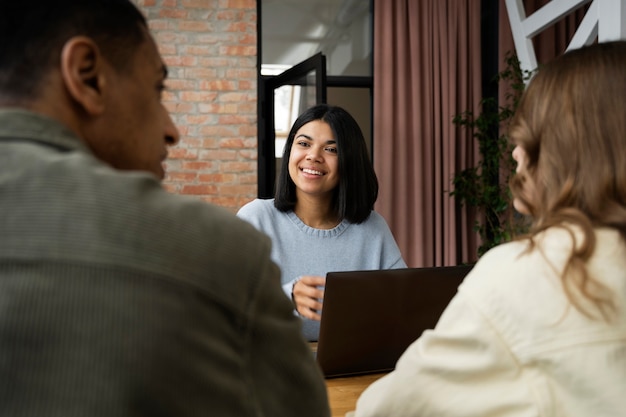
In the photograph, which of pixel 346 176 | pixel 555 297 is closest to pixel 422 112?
pixel 346 176

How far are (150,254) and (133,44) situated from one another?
0.91 ft

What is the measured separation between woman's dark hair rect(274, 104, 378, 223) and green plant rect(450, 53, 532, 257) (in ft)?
7.61

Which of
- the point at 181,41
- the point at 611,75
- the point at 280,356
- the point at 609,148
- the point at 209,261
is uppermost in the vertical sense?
the point at 181,41

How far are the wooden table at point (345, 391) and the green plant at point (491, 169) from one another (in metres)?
3.16

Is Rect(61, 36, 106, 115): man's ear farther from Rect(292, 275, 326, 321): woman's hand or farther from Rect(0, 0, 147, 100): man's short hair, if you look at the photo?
Rect(292, 275, 326, 321): woman's hand

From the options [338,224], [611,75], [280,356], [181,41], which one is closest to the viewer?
[280,356]

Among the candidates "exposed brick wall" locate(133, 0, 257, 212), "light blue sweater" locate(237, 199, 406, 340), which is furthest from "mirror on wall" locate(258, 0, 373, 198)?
"light blue sweater" locate(237, 199, 406, 340)

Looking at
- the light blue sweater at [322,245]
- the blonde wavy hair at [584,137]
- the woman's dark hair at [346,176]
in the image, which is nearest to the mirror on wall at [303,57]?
the woman's dark hair at [346,176]

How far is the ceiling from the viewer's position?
4.94 meters

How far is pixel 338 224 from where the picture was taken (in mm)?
2410

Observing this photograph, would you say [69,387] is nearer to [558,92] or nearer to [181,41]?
[558,92]

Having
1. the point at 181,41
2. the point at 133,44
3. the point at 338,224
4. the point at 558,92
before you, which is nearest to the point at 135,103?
the point at 133,44

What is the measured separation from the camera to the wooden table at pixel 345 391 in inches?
53.6

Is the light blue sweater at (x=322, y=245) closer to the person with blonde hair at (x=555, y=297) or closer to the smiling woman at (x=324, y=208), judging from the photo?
the smiling woman at (x=324, y=208)
